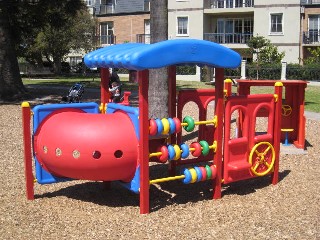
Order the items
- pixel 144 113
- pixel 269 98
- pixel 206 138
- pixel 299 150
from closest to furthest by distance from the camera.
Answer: pixel 144 113, pixel 269 98, pixel 206 138, pixel 299 150

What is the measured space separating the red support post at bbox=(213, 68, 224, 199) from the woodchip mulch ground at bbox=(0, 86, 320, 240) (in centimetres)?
21

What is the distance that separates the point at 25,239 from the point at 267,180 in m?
4.18

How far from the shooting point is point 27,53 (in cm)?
4269

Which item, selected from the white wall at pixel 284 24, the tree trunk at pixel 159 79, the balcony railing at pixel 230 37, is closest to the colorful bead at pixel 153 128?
the tree trunk at pixel 159 79

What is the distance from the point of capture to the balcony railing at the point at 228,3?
41681 millimetres

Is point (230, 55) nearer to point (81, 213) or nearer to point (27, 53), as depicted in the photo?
point (81, 213)

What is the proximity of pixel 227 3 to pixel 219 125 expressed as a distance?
123 ft

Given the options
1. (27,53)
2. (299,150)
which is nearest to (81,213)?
(299,150)

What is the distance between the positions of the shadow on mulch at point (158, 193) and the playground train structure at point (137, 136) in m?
0.29

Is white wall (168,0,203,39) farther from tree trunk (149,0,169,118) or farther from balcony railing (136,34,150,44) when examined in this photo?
tree trunk (149,0,169,118)

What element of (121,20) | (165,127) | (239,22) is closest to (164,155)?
(165,127)

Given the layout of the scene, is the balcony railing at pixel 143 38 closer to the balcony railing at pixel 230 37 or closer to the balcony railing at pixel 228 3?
the balcony railing at pixel 230 37

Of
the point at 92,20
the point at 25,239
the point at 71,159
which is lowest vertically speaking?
the point at 25,239

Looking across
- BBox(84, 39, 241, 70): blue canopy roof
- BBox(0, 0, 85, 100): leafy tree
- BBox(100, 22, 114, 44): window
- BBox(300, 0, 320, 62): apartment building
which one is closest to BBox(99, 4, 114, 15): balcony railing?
BBox(100, 22, 114, 44): window
